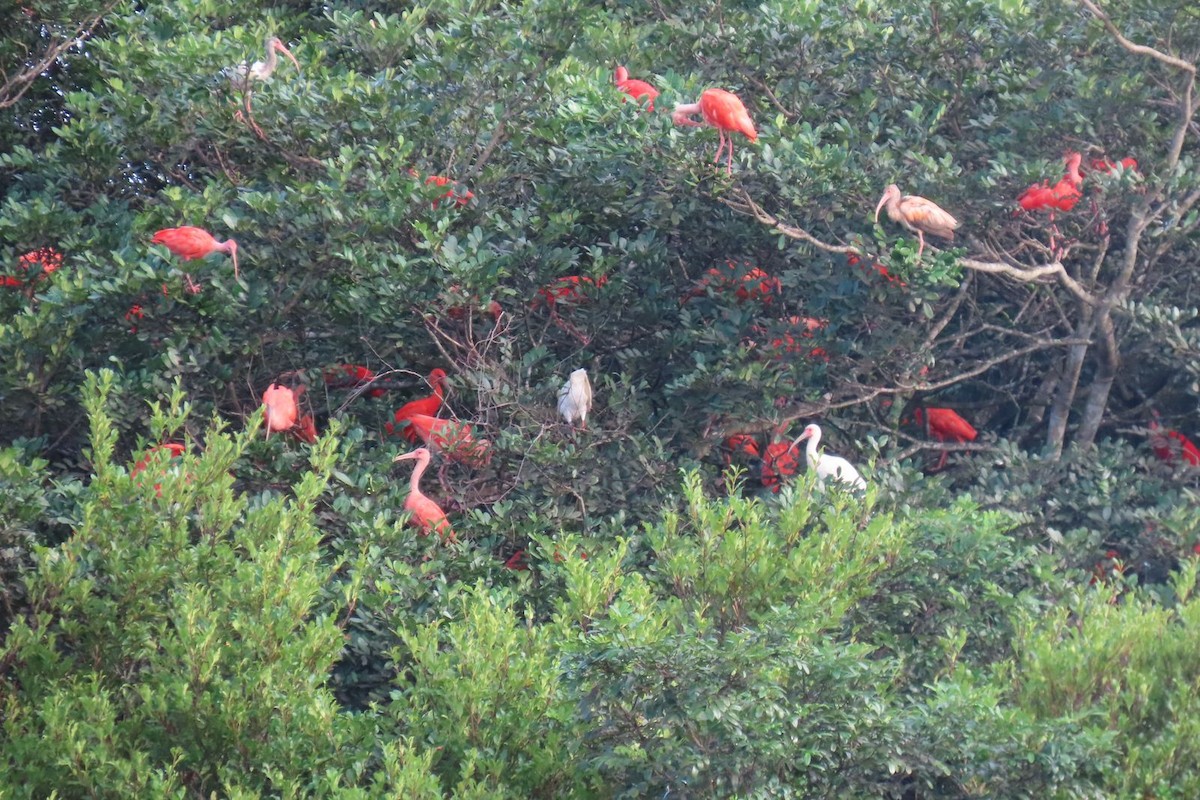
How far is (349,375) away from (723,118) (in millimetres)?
2130

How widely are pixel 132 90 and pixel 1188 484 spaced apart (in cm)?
554

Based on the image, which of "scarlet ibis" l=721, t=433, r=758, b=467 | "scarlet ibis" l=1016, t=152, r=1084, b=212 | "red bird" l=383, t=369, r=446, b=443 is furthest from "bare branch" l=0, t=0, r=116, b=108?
"scarlet ibis" l=1016, t=152, r=1084, b=212

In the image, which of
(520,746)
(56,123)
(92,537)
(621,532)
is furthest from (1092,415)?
(56,123)

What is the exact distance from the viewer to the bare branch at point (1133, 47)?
248 inches

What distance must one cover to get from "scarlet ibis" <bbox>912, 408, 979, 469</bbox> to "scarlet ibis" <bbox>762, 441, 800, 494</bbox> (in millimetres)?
911

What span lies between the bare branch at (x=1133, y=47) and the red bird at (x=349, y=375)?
3.71 metres

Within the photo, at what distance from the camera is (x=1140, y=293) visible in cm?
726

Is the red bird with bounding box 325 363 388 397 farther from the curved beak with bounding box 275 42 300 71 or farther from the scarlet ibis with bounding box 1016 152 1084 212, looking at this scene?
the scarlet ibis with bounding box 1016 152 1084 212

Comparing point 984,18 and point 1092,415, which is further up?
point 984,18

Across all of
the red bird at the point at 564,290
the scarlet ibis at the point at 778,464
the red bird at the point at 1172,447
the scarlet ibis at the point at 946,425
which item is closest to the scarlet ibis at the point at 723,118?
the red bird at the point at 564,290

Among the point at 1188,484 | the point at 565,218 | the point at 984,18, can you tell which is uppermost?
the point at 984,18

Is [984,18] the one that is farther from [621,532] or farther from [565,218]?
[621,532]

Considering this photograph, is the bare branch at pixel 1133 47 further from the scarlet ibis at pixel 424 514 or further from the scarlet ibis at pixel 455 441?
the scarlet ibis at pixel 424 514

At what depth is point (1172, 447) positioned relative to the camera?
23.1 ft
